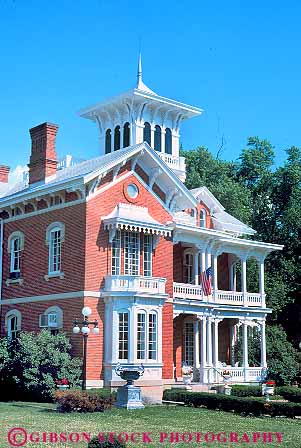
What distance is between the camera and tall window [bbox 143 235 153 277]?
3088 cm

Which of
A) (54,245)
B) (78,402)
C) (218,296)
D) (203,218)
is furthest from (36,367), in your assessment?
(203,218)

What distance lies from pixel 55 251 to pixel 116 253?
9.05ft

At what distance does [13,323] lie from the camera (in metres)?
32.4

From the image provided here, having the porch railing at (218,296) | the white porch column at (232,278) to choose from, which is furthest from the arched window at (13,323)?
the white porch column at (232,278)

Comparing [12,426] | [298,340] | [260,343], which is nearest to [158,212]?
[260,343]

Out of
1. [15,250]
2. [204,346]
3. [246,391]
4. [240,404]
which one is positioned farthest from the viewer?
[204,346]

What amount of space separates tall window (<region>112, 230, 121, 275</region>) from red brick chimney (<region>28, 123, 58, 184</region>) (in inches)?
200

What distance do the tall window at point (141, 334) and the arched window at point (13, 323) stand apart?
19.3 feet

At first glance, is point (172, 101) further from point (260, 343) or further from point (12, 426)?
point (12, 426)

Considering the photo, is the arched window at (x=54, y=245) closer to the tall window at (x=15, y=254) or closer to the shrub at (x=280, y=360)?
the tall window at (x=15, y=254)

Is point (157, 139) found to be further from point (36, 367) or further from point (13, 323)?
point (36, 367)

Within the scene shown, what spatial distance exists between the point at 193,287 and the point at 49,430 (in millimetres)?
17697

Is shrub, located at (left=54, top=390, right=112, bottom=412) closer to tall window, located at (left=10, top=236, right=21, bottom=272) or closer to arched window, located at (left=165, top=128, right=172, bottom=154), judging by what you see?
tall window, located at (left=10, top=236, right=21, bottom=272)

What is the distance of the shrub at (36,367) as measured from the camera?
87.6 ft
